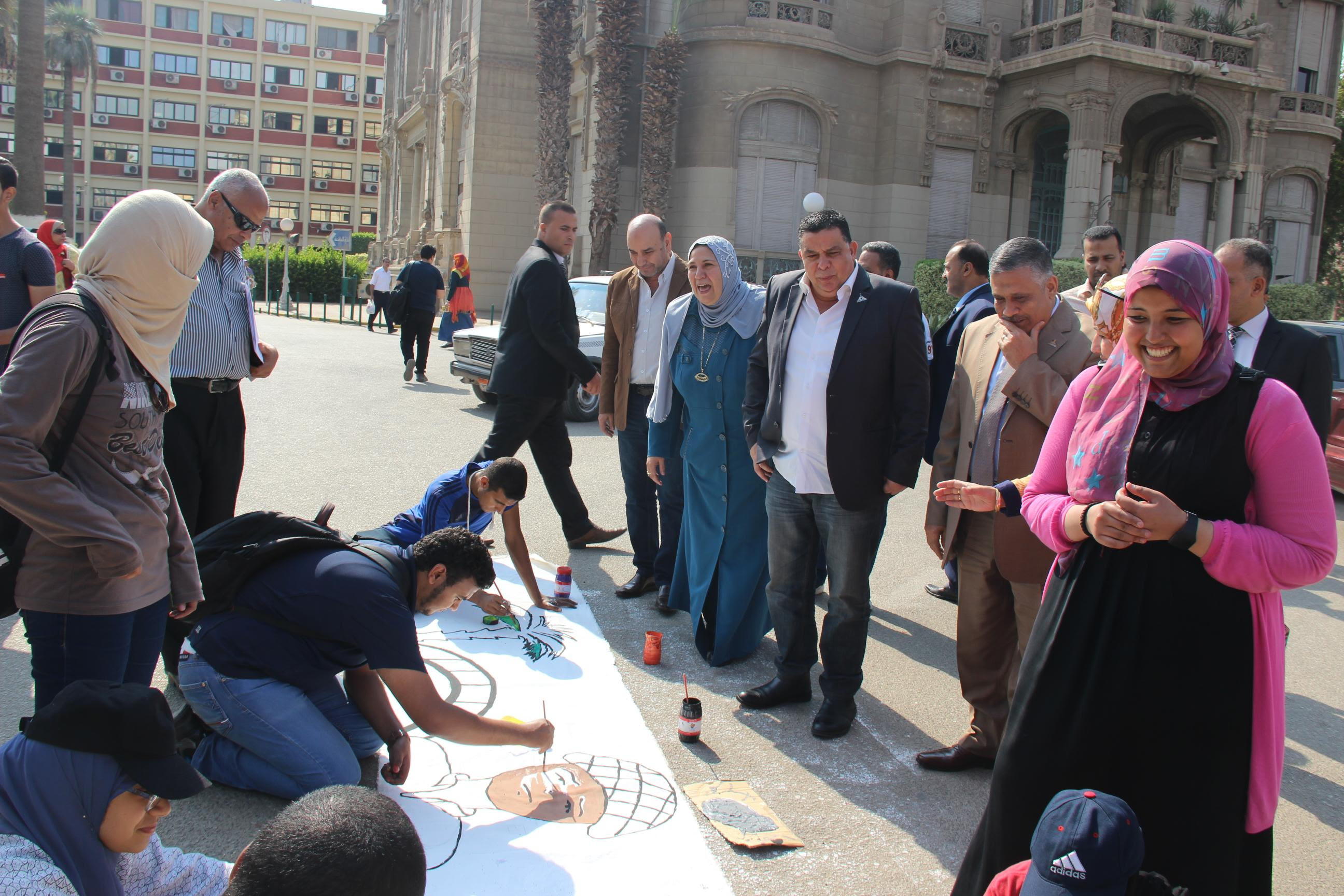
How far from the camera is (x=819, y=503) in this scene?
4184 mm

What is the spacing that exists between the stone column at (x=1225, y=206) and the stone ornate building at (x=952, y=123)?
0.21 feet

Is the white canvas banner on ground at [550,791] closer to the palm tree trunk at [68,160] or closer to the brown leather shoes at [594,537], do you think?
the brown leather shoes at [594,537]

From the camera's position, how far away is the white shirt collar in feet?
14.4

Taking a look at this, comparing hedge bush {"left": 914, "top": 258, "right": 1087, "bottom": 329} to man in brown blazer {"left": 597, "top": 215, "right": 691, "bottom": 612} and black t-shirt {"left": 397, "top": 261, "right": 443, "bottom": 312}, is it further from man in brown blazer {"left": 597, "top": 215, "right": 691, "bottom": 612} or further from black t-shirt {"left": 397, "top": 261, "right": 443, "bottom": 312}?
man in brown blazer {"left": 597, "top": 215, "right": 691, "bottom": 612}

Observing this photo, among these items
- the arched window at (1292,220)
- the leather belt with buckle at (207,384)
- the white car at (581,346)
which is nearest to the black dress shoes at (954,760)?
the leather belt with buckle at (207,384)

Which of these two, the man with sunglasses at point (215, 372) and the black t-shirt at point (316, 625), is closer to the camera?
the black t-shirt at point (316, 625)

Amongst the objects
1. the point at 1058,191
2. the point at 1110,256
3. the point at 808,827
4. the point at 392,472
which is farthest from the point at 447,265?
the point at 808,827

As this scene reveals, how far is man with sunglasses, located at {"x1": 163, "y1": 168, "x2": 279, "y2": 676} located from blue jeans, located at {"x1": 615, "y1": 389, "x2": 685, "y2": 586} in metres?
2.25

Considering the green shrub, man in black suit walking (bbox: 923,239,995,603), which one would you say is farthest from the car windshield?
the green shrub

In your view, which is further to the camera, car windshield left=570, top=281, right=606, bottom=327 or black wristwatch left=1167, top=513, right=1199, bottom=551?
car windshield left=570, top=281, right=606, bottom=327

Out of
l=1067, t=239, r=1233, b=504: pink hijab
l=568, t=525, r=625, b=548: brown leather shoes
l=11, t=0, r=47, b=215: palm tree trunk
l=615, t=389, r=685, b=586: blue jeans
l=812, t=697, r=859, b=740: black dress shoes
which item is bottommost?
l=812, t=697, r=859, b=740: black dress shoes

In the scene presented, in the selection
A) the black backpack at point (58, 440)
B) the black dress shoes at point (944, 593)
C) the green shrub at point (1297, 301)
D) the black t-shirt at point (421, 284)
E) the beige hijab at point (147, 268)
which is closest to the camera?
the black backpack at point (58, 440)

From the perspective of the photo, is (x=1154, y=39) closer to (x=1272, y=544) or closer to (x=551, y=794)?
(x=1272, y=544)

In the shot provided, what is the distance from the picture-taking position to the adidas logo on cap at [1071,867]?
1.80 meters
